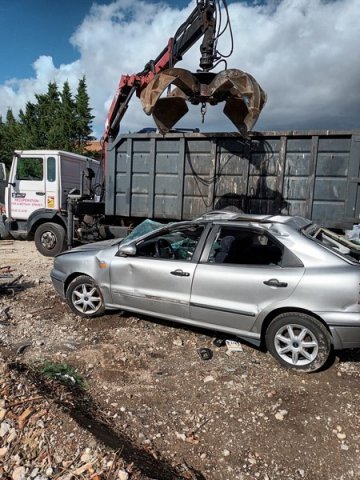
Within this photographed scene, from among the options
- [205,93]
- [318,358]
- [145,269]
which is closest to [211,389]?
[318,358]

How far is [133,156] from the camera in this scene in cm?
730

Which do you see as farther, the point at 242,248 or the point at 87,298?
the point at 87,298

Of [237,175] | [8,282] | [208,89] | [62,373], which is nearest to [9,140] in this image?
[8,282]

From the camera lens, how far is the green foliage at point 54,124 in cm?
3247

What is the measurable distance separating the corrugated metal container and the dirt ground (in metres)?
2.95

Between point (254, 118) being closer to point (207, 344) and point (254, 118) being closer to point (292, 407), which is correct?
point (207, 344)

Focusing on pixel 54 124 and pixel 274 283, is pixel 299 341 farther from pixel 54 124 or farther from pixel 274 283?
pixel 54 124

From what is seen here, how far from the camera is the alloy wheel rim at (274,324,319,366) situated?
136 inches

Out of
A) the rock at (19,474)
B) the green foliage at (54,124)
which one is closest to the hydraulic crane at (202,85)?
the rock at (19,474)

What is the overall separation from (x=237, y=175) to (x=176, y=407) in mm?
4572

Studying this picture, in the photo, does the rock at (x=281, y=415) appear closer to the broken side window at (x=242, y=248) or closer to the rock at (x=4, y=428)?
the broken side window at (x=242, y=248)

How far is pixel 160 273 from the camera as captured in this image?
4141mm

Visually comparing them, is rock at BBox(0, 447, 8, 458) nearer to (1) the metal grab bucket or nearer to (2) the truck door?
(1) the metal grab bucket

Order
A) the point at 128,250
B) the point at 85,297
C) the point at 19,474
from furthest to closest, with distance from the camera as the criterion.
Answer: the point at 85,297, the point at 128,250, the point at 19,474
